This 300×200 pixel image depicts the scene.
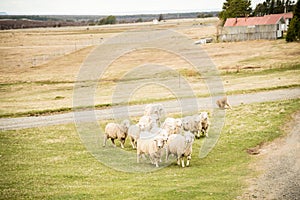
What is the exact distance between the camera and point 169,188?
17.7m

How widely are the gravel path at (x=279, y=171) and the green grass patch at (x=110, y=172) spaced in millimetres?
671

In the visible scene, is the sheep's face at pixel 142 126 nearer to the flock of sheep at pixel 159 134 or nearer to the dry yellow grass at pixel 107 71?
the flock of sheep at pixel 159 134

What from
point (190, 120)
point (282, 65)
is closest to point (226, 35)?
point (282, 65)

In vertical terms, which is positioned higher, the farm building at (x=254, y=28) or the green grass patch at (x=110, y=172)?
the farm building at (x=254, y=28)

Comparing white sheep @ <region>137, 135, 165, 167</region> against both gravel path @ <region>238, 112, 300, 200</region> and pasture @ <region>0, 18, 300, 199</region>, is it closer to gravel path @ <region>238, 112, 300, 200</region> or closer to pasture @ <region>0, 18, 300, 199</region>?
pasture @ <region>0, 18, 300, 199</region>

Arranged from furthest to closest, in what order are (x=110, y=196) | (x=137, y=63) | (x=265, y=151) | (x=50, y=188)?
(x=137, y=63)
(x=265, y=151)
(x=50, y=188)
(x=110, y=196)

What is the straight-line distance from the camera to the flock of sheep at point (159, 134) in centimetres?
2117

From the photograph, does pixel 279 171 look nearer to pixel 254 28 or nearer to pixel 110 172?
pixel 110 172

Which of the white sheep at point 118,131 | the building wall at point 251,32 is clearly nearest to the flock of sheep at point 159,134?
the white sheep at point 118,131

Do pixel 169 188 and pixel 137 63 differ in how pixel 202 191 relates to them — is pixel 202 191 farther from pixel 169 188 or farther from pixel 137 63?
pixel 137 63

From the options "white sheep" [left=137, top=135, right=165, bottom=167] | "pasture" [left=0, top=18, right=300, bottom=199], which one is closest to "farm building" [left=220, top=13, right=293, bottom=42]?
"pasture" [left=0, top=18, right=300, bottom=199]

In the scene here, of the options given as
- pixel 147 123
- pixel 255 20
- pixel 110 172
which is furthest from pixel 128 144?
pixel 255 20

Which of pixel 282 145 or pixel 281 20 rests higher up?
pixel 281 20

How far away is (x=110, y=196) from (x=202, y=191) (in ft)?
12.5
